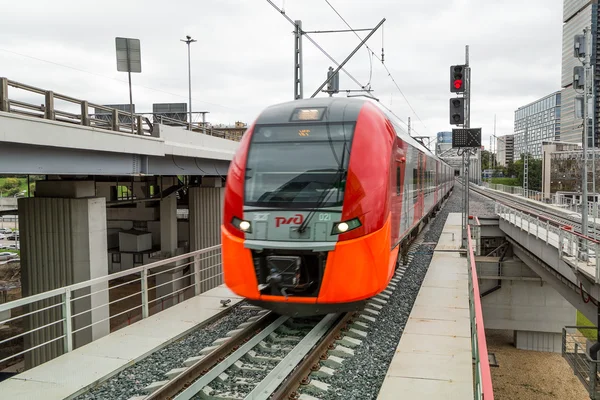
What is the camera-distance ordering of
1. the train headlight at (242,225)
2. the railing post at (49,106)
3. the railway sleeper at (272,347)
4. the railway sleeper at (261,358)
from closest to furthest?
the railway sleeper at (261,358)
the railway sleeper at (272,347)
the train headlight at (242,225)
the railing post at (49,106)

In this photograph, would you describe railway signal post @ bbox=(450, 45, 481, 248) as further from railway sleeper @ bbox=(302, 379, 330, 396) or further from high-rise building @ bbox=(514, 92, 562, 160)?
high-rise building @ bbox=(514, 92, 562, 160)

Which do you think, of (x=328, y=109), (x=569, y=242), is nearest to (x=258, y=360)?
(x=328, y=109)

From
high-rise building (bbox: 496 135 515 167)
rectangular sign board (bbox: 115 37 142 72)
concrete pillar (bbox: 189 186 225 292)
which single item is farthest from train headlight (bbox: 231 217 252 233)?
high-rise building (bbox: 496 135 515 167)

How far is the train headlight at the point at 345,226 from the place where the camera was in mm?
6957

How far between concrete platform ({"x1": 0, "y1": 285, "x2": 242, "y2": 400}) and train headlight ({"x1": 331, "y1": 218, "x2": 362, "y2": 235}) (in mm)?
2793

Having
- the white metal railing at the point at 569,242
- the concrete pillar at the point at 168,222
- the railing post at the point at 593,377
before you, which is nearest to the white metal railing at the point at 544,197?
the white metal railing at the point at 569,242

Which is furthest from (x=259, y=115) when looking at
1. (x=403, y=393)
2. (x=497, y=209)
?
(x=497, y=209)

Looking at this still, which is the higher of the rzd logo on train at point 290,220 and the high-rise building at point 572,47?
the high-rise building at point 572,47

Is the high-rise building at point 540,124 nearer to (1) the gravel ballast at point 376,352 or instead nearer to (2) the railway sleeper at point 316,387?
(1) the gravel ballast at point 376,352

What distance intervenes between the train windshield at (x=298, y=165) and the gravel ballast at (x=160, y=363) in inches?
82.6

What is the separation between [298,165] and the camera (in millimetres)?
7320

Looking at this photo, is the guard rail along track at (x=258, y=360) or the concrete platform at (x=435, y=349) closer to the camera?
the guard rail along track at (x=258, y=360)

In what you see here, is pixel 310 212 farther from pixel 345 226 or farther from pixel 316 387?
pixel 316 387

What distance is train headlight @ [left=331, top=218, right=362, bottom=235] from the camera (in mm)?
6957
